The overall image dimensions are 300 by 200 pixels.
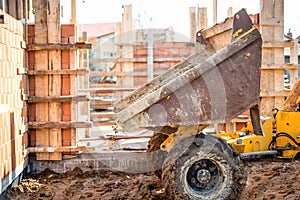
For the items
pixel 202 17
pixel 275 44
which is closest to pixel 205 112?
pixel 275 44

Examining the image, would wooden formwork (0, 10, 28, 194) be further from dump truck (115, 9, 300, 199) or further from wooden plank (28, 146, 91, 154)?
dump truck (115, 9, 300, 199)

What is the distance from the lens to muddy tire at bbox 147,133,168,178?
21.0 ft

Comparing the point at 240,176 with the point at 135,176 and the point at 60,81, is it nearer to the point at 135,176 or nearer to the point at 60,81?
the point at 135,176

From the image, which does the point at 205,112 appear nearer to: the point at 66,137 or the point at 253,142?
the point at 253,142

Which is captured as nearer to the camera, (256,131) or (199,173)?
(199,173)

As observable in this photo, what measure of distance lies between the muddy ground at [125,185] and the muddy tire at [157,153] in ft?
0.62

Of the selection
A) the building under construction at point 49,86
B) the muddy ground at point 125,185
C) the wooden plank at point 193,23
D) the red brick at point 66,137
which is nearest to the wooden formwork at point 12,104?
the building under construction at point 49,86

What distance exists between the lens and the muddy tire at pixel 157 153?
641 centimetres

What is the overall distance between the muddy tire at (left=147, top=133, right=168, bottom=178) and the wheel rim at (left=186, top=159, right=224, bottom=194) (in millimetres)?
1146

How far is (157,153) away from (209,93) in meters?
1.65

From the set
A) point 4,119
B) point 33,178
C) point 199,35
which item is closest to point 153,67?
point 199,35

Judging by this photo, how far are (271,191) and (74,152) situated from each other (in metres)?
3.36

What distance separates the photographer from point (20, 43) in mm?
6805

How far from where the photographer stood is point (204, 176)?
5262mm
